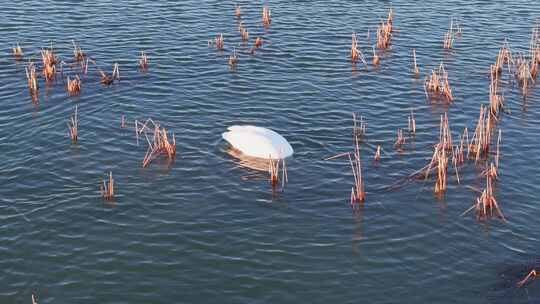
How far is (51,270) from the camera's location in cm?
2053

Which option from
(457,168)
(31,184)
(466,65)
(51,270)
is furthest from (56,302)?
(466,65)

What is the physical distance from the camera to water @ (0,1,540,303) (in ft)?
66.6

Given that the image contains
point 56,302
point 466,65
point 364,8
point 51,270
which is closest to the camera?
point 56,302

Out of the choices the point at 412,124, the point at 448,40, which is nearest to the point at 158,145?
the point at 412,124

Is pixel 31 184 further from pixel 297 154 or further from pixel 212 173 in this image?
pixel 297 154

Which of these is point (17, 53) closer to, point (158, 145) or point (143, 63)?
point (143, 63)

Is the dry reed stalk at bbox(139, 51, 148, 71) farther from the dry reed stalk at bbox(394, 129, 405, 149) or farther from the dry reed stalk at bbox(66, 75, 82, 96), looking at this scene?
the dry reed stalk at bbox(394, 129, 405, 149)

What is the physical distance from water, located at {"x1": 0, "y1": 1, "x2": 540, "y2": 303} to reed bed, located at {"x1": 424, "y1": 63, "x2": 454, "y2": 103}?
48 cm

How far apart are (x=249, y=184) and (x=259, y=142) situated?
180 cm

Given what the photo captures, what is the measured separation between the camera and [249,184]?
25000mm

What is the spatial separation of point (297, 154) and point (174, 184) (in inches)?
185

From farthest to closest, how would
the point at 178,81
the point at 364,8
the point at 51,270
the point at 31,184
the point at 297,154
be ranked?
1. the point at 364,8
2. the point at 178,81
3. the point at 297,154
4. the point at 31,184
5. the point at 51,270

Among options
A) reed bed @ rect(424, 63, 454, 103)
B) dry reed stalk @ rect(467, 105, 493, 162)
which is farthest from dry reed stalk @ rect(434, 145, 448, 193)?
reed bed @ rect(424, 63, 454, 103)

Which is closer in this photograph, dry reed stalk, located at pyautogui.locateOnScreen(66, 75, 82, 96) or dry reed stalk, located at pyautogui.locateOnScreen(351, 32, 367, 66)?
dry reed stalk, located at pyautogui.locateOnScreen(66, 75, 82, 96)
